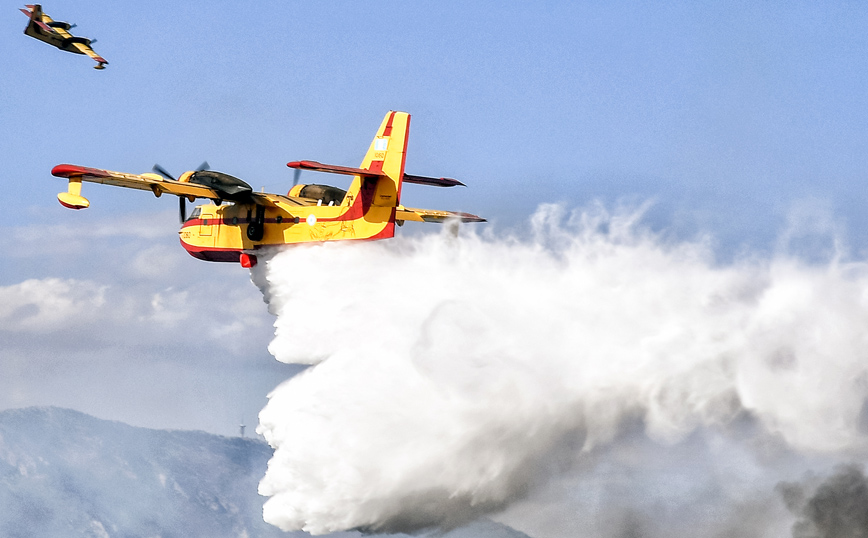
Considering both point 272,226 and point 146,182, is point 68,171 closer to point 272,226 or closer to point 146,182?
point 146,182

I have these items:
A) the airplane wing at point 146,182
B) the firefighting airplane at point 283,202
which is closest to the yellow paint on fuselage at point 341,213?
the firefighting airplane at point 283,202

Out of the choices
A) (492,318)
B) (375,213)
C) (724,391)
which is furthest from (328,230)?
(724,391)

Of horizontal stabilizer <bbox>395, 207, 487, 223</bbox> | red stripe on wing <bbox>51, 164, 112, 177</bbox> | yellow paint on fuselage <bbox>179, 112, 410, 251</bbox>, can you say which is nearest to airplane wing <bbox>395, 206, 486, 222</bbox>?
horizontal stabilizer <bbox>395, 207, 487, 223</bbox>

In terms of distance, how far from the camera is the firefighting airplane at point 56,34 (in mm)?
39531

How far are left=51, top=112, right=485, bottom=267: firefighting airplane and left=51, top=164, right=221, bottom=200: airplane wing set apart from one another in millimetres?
20

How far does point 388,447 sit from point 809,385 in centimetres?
1239

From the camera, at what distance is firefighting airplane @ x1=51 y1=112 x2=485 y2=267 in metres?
32.2

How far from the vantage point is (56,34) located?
3966cm

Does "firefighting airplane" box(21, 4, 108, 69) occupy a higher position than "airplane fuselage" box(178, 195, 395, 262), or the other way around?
"firefighting airplane" box(21, 4, 108, 69)

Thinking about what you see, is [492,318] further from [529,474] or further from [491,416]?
[529,474]

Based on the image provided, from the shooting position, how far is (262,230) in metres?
34.6

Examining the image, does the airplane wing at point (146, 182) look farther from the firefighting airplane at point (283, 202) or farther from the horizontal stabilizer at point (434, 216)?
the horizontal stabilizer at point (434, 216)

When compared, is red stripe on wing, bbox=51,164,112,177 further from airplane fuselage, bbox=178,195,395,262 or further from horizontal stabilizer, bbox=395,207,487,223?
horizontal stabilizer, bbox=395,207,487,223

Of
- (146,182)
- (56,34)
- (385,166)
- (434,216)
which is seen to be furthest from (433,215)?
(56,34)
